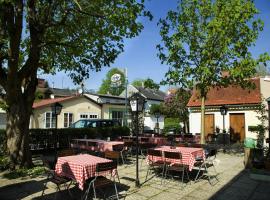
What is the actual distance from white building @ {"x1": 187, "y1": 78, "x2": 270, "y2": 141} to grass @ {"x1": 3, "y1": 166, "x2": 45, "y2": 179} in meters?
13.5

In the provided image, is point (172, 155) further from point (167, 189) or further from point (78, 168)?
point (78, 168)

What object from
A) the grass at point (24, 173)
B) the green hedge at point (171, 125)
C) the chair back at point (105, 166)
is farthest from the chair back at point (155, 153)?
the green hedge at point (171, 125)

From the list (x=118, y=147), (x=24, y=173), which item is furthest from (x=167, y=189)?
(x=24, y=173)

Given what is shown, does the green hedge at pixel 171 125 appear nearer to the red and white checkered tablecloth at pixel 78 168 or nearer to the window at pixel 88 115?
the window at pixel 88 115

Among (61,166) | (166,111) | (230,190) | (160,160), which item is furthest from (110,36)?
(166,111)

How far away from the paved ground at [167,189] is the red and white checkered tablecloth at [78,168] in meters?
0.69

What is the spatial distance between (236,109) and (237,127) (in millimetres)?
1466

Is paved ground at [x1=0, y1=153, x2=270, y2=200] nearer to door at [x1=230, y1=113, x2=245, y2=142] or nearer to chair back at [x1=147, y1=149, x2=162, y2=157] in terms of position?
chair back at [x1=147, y1=149, x2=162, y2=157]

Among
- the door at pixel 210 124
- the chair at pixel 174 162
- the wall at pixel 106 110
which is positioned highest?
the wall at pixel 106 110

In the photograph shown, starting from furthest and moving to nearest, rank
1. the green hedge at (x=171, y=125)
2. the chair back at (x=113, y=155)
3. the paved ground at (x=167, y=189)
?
1. the green hedge at (x=171, y=125)
2. the chair back at (x=113, y=155)
3. the paved ground at (x=167, y=189)

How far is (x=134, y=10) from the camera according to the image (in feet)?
33.8

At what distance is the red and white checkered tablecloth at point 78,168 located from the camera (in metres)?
6.28

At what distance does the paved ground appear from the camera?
6943 mm

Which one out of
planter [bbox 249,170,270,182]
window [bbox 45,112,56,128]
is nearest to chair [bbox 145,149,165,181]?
planter [bbox 249,170,270,182]
